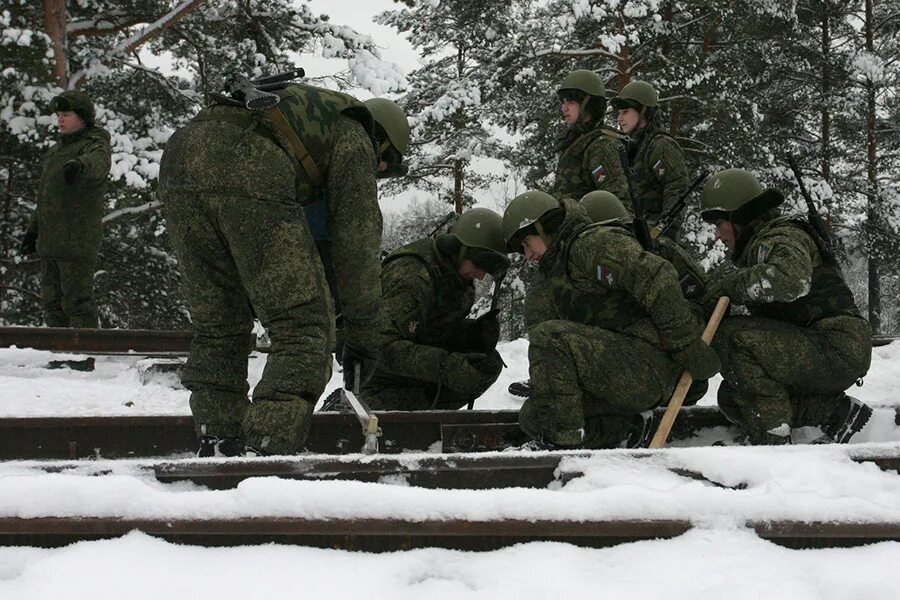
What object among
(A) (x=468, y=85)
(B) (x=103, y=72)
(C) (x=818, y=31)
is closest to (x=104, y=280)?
(B) (x=103, y=72)

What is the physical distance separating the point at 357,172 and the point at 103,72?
10787 millimetres

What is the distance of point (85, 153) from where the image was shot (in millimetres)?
7379

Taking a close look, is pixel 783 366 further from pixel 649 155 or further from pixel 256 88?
pixel 649 155

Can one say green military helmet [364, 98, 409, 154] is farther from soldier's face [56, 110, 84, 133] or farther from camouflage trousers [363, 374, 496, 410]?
soldier's face [56, 110, 84, 133]

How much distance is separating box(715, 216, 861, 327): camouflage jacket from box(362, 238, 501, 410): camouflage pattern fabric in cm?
133

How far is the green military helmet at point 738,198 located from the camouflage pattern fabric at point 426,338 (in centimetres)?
135

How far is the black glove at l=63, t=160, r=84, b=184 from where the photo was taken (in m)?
7.20

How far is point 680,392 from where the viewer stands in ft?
11.8

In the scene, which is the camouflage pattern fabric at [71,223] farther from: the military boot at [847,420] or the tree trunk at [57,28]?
the military boot at [847,420]

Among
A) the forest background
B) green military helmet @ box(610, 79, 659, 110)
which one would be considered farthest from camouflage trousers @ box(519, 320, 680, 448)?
the forest background

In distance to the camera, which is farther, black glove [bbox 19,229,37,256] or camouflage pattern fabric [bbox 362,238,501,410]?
black glove [bbox 19,229,37,256]

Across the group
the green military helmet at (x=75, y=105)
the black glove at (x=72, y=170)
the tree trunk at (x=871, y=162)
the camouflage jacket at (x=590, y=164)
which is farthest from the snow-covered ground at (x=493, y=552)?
the tree trunk at (x=871, y=162)

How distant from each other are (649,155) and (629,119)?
12.8 inches

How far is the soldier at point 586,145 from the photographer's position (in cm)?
585
